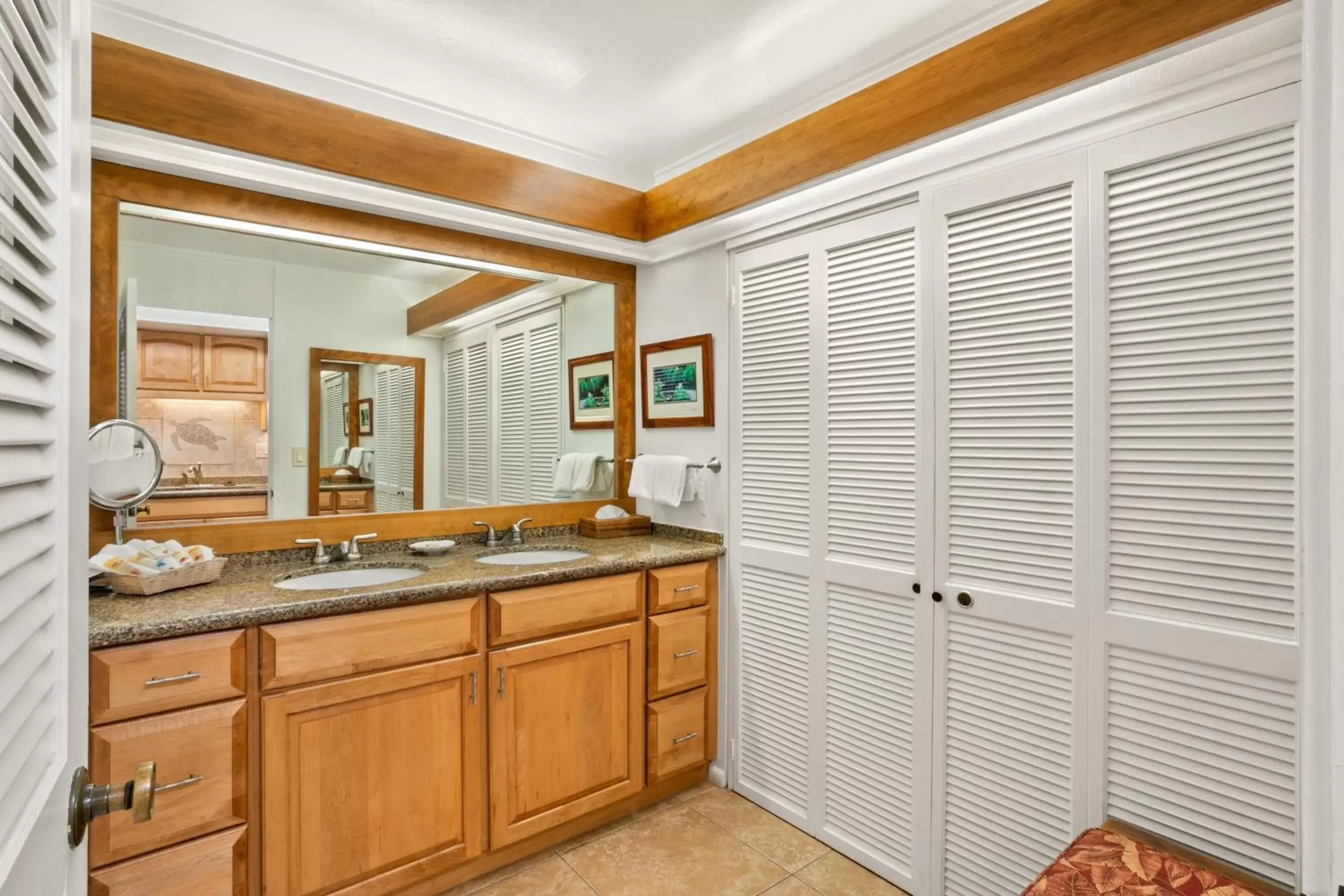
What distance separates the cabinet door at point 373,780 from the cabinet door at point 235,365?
1.01 metres

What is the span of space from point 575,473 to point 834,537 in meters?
1.19

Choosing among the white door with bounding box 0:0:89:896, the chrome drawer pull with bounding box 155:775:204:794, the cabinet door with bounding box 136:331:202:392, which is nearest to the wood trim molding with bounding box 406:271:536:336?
the cabinet door with bounding box 136:331:202:392

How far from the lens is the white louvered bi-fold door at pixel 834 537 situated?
6.65 ft

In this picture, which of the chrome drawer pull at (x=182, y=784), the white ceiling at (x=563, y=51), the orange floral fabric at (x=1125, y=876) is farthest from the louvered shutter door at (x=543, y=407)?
the orange floral fabric at (x=1125, y=876)

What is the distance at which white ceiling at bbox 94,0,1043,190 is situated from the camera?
6.14ft

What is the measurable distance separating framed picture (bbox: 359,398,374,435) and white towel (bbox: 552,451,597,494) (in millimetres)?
755

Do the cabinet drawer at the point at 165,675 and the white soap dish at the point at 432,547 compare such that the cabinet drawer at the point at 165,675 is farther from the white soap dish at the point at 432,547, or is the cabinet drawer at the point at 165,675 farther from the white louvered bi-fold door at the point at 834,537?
the white louvered bi-fold door at the point at 834,537

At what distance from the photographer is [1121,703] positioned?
1.58m

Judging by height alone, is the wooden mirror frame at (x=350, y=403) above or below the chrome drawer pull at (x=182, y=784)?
above

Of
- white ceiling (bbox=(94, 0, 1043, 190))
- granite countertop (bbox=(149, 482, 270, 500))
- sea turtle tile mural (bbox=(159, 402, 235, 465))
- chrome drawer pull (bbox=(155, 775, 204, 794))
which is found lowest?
chrome drawer pull (bbox=(155, 775, 204, 794))

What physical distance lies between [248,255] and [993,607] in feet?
8.02

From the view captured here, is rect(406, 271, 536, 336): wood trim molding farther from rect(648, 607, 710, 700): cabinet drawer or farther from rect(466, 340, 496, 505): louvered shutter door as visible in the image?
rect(648, 607, 710, 700): cabinet drawer

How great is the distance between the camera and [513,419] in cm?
277

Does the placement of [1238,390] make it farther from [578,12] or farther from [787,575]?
[578,12]
